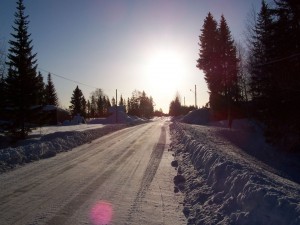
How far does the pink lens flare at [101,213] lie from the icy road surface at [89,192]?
0.02m

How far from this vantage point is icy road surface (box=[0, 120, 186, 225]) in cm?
740

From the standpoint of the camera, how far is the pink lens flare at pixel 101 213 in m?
7.08

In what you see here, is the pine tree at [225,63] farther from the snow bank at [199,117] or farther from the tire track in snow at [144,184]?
the tire track in snow at [144,184]

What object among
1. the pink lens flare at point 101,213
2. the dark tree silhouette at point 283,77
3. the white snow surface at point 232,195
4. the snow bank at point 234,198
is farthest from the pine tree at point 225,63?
the pink lens flare at point 101,213

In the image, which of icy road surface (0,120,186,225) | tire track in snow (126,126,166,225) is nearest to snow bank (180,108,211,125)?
tire track in snow (126,126,166,225)

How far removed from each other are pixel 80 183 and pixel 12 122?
82.8ft

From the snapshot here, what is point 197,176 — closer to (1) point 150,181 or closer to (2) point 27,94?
(1) point 150,181

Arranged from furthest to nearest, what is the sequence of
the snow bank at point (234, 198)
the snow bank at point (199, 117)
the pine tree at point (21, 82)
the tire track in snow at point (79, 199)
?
1. the snow bank at point (199, 117)
2. the pine tree at point (21, 82)
3. the tire track in snow at point (79, 199)
4. the snow bank at point (234, 198)

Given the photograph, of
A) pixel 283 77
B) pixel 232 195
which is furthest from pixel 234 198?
pixel 283 77

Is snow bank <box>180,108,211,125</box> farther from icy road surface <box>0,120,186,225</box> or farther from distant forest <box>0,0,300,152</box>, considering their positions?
icy road surface <box>0,120,186,225</box>

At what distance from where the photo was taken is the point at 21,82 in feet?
109

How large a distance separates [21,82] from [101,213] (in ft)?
92.5

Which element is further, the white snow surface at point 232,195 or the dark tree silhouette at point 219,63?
the dark tree silhouette at point 219,63

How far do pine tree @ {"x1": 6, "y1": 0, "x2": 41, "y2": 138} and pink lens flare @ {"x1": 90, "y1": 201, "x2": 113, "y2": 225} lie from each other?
26.8 meters
